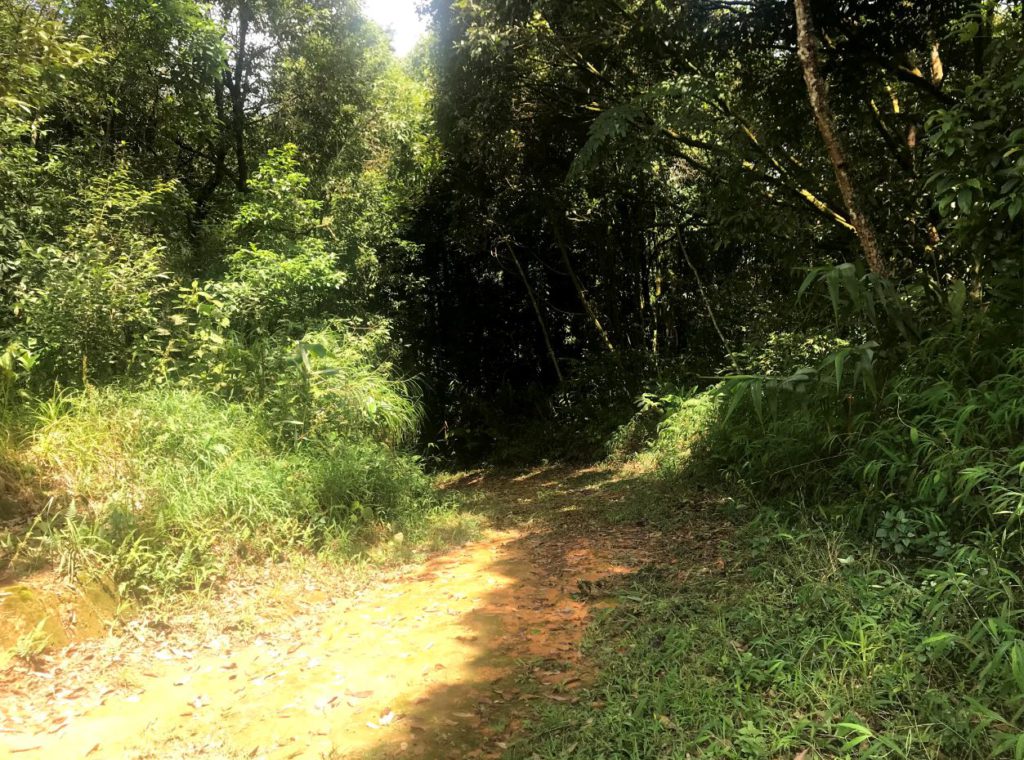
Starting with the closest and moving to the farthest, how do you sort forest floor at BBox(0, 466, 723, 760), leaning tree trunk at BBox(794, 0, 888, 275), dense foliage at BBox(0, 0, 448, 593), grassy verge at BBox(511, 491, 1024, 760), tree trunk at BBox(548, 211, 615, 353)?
1. grassy verge at BBox(511, 491, 1024, 760)
2. forest floor at BBox(0, 466, 723, 760)
3. leaning tree trunk at BBox(794, 0, 888, 275)
4. dense foliage at BBox(0, 0, 448, 593)
5. tree trunk at BBox(548, 211, 615, 353)

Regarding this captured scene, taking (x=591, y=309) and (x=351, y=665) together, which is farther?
(x=591, y=309)

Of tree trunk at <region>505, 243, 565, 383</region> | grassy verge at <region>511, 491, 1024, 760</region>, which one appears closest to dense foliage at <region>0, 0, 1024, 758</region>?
grassy verge at <region>511, 491, 1024, 760</region>

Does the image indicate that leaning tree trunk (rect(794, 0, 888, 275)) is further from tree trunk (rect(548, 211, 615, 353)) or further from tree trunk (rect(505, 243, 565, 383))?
tree trunk (rect(505, 243, 565, 383))

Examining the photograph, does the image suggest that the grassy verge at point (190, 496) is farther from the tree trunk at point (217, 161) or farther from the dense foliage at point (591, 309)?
the tree trunk at point (217, 161)

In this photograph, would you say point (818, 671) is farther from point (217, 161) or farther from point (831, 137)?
point (217, 161)

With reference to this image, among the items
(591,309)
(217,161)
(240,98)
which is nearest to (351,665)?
(591,309)

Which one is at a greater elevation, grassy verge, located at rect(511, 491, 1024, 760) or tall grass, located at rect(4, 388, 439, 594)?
tall grass, located at rect(4, 388, 439, 594)

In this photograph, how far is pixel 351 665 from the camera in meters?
3.14

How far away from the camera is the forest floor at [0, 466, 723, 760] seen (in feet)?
8.33

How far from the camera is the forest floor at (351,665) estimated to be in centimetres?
254

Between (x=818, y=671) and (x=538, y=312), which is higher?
(x=538, y=312)

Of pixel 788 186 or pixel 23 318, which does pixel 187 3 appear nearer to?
pixel 23 318

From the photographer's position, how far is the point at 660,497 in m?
5.46

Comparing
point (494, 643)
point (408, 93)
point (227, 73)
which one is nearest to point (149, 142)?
point (227, 73)
